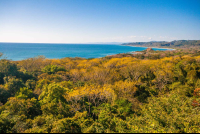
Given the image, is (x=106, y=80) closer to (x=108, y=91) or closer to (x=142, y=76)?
(x=108, y=91)

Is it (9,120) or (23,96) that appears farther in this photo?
(23,96)

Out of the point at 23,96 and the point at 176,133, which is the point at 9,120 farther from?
the point at 176,133

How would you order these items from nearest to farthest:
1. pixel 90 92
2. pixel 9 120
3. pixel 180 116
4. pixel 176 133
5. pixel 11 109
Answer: pixel 176 133 < pixel 9 120 < pixel 180 116 < pixel 11 109 < pixel 90 92

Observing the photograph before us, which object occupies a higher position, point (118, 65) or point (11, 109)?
point (118, 65)

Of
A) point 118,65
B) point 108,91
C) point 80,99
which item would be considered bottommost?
point 80,99

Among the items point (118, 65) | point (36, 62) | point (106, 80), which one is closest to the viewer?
point (106, 80)

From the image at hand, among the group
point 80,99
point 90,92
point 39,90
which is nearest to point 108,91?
point 90,92

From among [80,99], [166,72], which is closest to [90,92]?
[80,99]
